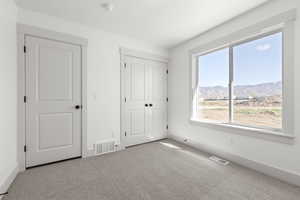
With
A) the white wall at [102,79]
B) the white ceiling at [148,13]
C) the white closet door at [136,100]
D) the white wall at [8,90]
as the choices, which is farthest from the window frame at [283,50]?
the white wall at [8,90]

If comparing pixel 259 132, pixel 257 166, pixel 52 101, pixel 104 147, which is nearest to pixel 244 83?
→ pixel 259 132

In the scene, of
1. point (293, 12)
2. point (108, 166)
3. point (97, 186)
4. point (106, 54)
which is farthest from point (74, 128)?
point (293, 12)

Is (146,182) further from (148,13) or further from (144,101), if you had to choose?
(148,13)

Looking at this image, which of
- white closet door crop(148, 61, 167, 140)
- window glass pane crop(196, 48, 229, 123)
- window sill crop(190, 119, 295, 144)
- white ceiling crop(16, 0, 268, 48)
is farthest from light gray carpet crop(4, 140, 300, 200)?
white ceiling crop(16, 0, 268, 48)

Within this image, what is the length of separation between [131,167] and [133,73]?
2.08m

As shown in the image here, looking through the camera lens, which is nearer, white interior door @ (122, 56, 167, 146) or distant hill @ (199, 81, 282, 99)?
distant hill @ (199, 81, 282, 99)

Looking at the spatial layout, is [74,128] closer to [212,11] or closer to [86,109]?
[86,109]

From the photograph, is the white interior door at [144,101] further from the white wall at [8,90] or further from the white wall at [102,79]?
the white wall at [8,90]

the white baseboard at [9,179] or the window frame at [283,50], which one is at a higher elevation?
the window frame at [283,50]

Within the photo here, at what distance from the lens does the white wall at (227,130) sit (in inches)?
72.6

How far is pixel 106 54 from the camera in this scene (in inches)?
116

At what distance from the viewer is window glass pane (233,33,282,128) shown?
2123 mm

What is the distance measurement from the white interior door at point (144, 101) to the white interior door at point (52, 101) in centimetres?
105

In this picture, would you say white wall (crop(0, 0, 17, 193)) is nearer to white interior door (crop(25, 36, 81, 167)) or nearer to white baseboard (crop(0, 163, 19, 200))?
white baseboard (crop(0, 163, 19, 200))
